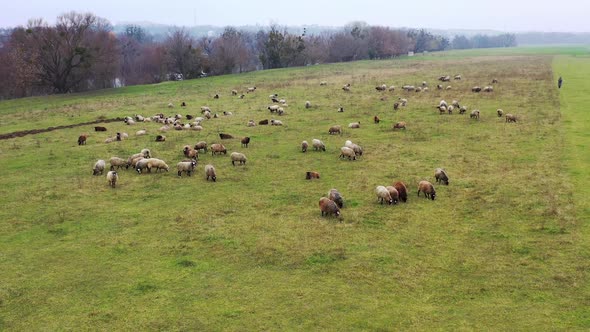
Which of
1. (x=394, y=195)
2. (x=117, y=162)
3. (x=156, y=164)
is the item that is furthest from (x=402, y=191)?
(x=117, y=162)

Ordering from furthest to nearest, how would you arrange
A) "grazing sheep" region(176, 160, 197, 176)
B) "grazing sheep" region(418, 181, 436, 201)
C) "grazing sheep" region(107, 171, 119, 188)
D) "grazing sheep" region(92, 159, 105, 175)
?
1. "grazing sheep" region(92, 159, 105, 175)
2. "grazing sheep" region(176, 160, 197, 176)
3. "grazing sheep" region(107, 171, 119, 188)
4. "grazing sheep" region(418, 181, 436, 201)

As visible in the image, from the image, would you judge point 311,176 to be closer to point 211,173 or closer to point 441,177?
point 211,173

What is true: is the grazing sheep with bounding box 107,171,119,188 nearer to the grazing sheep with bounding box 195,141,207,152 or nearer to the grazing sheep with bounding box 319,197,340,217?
the grazing sheep with bounding box 195,141,207,152

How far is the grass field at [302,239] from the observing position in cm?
1280

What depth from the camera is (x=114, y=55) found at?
3201 inches

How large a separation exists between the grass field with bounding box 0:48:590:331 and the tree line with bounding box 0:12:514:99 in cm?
4444

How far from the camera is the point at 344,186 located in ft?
75.5

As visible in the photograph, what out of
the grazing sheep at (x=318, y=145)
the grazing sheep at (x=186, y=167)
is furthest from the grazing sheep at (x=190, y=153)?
the grazing sheep at (x=318, y=145)

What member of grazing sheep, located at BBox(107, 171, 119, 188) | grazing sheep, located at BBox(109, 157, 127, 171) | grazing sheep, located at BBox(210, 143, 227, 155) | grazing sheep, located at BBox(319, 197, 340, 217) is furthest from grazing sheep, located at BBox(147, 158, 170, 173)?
grazing sheep, located at BBox(319, 197, 340, 217)

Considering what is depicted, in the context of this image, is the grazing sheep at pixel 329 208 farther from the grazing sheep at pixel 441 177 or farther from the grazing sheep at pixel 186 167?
the grazing sheep at pixel 186 167

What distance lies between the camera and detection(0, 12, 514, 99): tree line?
71438 mm

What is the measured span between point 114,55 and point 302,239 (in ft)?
246

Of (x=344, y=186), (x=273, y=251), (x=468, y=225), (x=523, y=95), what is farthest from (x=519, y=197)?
(x=523, y=95)

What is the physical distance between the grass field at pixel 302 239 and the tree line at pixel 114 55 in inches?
1750
